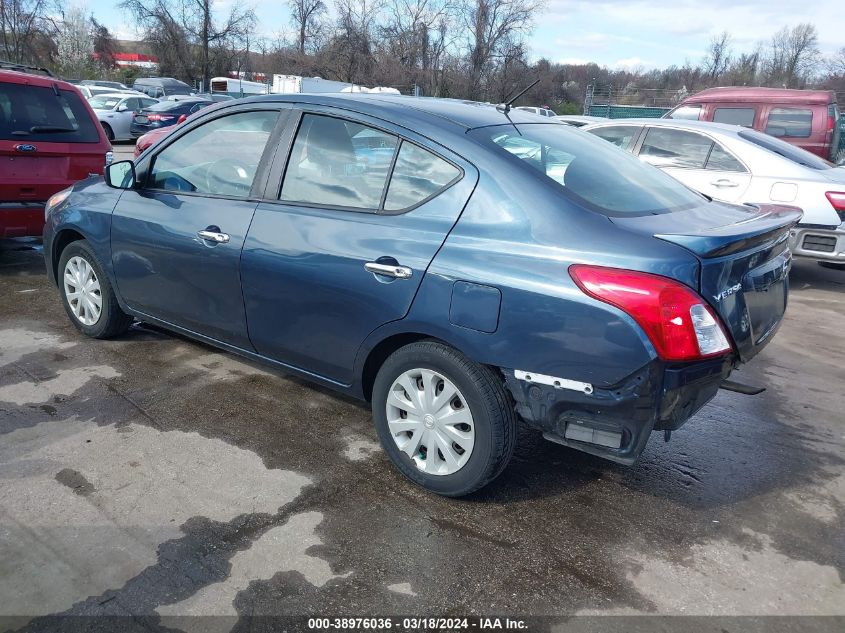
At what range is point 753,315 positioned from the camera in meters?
2.97

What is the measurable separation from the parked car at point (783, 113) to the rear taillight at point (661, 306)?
915 cm

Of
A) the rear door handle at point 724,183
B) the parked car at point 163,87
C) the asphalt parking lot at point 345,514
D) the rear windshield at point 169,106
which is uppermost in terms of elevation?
the parked car at point 163,87

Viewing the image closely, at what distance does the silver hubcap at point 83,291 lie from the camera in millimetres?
4805

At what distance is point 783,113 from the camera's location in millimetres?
11273

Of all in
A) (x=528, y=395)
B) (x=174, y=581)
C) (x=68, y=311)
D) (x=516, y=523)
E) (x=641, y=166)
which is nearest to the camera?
(x=174, y=581)

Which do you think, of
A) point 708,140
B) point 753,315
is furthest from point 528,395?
point 708,140

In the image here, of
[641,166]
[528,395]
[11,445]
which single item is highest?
[641,166]

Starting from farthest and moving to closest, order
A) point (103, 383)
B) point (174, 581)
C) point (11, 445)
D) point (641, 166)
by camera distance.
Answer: point (103, 383) < point (641, 166) < point (11, 445) < point (174, 581)

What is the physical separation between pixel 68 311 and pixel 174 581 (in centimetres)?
317

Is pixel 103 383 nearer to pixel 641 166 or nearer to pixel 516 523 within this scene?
pixel 516 523

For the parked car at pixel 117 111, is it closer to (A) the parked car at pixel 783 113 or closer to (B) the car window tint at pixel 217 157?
→ (A) the parked car at pixel 783 113

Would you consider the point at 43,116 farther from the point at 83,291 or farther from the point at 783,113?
the point at 783,113

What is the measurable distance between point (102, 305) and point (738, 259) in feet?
Answer: 13.0

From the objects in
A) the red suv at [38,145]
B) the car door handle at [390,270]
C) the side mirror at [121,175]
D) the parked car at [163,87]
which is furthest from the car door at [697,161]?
the parked car at [163,87]
